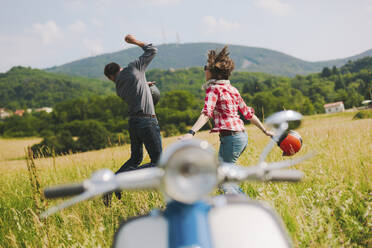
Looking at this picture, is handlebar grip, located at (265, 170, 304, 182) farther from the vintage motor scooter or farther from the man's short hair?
the man's short hair

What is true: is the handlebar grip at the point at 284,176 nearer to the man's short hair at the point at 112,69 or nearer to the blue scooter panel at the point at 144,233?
the blue scooter panel at the point at 144,233

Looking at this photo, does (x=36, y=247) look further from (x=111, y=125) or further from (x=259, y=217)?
(x=111, y=125)

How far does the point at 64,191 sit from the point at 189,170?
1.43 ft

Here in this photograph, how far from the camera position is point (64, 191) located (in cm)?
91

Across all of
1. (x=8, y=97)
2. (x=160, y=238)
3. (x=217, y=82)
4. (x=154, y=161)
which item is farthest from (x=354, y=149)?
(x=8, y=97)

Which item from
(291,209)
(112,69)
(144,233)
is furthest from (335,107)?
(144,233)

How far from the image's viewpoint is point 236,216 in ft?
3.43

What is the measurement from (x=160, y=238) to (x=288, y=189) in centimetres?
229

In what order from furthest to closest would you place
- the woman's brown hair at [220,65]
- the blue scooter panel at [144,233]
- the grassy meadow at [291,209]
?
1. the woman's brown hair at [220,65]
2. the grassy meadow at [291,209]
3. the blue scooter panel at [144,233]

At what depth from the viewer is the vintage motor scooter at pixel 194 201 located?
2.50 feet

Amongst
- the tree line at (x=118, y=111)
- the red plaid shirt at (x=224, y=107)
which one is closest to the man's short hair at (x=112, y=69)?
the red plaid shirt at (x=224, y=107)

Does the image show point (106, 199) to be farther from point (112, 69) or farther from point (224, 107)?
point (112, 69)

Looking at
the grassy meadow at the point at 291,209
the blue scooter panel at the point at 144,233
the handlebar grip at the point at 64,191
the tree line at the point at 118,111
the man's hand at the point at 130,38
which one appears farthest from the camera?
the tree line at the point at 118,111

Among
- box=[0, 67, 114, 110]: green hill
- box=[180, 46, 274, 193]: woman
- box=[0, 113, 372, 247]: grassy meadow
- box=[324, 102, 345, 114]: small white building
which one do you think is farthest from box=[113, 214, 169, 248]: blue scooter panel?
box=[0, 67, 114, 110]: green hill
